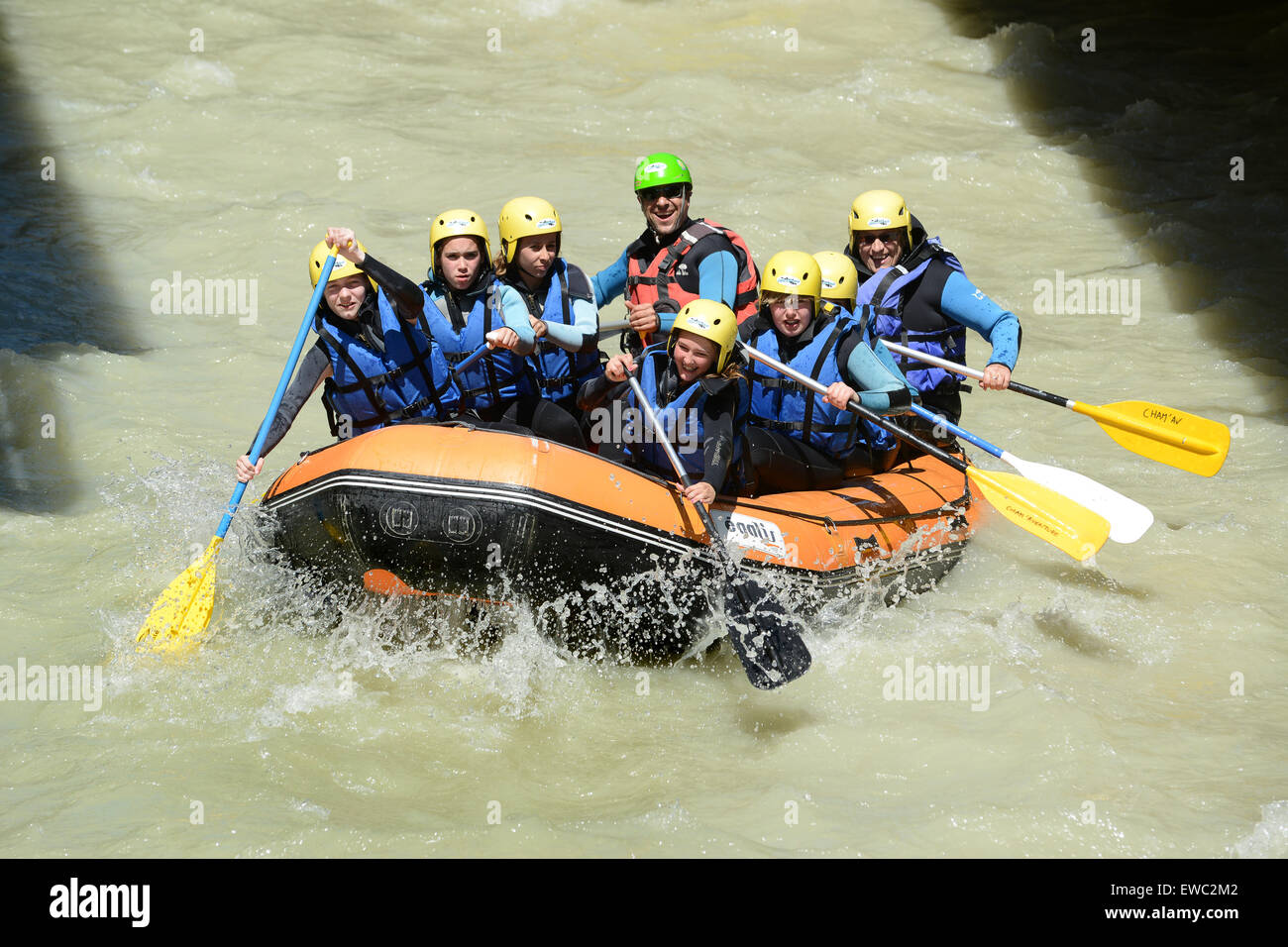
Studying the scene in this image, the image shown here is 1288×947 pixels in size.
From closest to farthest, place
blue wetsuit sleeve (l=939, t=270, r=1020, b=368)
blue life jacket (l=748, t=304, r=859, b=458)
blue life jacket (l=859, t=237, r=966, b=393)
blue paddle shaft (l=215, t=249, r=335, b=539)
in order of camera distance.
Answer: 1. blue paddle shaft (l=215, t=249, r=335, b=539)
2. blue life jacket (l=748, t=304, r=859, b=458)
3. blue wetsuit sleeve (l=939, t=270, r=1020, b=368)
4. blue life jacket (l=859, t=237, r=966, b=393)

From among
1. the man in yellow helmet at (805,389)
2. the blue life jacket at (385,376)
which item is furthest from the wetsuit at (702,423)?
the blue life jacket at (385,376)

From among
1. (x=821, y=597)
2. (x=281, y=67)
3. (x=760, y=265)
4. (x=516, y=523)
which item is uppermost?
(x=281, y=67)

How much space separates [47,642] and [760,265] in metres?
5.20

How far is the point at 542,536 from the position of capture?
401 cm

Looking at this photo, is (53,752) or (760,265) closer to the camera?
(53,752)

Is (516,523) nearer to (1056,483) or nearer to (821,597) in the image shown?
(821,597)

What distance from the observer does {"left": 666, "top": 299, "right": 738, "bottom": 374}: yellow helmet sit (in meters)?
4.26

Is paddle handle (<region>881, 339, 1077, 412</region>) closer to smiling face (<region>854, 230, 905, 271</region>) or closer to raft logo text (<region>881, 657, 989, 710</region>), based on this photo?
smiling face (<region>854, 230, 905, 271</region>)

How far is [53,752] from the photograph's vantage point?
377 cm

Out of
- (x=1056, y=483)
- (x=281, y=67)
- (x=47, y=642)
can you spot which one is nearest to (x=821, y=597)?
(x=1056, y=483)

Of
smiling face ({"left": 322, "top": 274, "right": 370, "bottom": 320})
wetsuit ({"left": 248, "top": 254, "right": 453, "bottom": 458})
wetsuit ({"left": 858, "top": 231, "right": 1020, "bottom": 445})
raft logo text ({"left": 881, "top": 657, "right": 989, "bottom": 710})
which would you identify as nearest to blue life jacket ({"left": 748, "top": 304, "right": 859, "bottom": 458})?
wetsuit ({"left": 858, "top": 231, "right": 1020, "bottom": 445})
